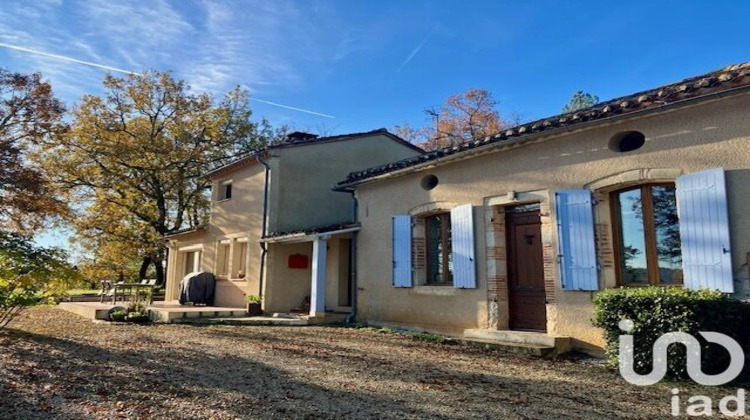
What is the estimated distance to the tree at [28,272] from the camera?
24.5 feet

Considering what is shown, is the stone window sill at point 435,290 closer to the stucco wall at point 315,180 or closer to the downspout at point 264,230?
the stucco wall at point 315,180

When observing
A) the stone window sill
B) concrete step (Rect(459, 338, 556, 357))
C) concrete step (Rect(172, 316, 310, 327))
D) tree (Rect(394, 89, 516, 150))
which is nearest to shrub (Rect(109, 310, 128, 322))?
concrete step (Rect(172, 316, 310, 327))

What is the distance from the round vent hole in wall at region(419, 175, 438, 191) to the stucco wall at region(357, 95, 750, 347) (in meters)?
0.12

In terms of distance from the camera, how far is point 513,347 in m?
7.80

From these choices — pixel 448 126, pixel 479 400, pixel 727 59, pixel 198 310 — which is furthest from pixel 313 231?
pixel 448 126

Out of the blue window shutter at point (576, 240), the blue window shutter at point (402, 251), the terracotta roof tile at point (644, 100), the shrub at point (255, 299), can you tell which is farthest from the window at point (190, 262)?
the blue window shutter at point (576, 240)

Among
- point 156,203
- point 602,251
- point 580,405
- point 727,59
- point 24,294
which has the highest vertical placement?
point 727,59

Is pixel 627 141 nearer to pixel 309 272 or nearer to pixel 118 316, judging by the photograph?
pixel 309 272

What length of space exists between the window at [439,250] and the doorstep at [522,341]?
5.33 feet

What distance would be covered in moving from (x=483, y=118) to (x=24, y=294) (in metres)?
23.0

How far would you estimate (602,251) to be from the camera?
292 inches

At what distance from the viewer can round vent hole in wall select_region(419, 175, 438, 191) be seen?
10477mm

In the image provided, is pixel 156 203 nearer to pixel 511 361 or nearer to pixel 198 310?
pixel 198 310

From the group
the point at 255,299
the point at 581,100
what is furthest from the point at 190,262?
the point at 581,100
